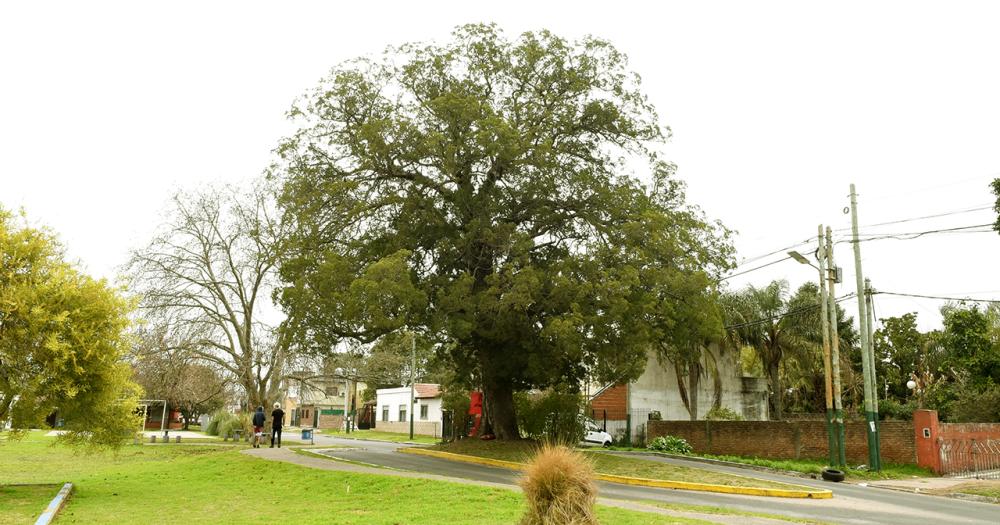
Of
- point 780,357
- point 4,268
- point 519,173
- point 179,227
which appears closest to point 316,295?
point 519,173

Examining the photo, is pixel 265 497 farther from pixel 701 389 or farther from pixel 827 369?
pixel 701 389

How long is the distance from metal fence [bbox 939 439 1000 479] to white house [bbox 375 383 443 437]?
3478cm

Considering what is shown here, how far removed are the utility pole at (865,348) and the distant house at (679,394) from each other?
15.7 meters

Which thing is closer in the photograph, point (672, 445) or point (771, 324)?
point (672, 445)

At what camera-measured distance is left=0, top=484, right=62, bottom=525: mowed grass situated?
526 inches

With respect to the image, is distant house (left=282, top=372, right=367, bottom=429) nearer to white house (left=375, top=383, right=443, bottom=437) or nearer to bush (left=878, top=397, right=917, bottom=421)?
white house (left=375, top=383, right=443, bottom=437)

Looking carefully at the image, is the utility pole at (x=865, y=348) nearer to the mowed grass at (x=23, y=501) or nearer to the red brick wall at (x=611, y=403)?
the red brick wall at (x=611, y=403)

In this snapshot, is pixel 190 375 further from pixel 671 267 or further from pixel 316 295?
pixel 671 267

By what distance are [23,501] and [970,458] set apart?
26.7 meters

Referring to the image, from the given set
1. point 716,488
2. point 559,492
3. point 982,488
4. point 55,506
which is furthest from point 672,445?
point 559,492

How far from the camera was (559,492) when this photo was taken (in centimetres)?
838

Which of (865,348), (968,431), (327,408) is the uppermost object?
(865,348)

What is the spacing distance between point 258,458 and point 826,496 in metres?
17.0

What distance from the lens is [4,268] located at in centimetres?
1567
